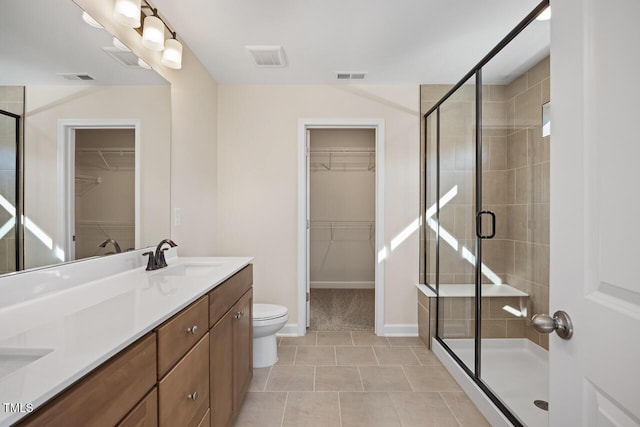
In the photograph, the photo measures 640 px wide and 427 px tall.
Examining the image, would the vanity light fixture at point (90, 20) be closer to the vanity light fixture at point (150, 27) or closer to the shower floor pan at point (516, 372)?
the vanity light fixture at point (150, 27)

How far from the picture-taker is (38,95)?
1.28m

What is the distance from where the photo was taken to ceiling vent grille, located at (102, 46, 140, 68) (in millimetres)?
1676

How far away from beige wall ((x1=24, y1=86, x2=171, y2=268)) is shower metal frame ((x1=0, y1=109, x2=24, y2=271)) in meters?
0.02

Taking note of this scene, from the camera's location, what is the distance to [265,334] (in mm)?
2596

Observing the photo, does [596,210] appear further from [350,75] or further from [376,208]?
[350,75]

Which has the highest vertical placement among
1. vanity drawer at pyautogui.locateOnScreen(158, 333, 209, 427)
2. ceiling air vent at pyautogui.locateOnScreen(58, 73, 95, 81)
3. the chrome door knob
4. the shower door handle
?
ceiling air vent at pyautogui.locateOnScreen(58, 73, 95, 81)

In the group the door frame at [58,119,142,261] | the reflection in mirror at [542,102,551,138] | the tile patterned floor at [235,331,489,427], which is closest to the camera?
the door frame at [58,119,142,261]

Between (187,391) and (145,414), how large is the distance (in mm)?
303

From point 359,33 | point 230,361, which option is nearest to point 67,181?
point 230,361

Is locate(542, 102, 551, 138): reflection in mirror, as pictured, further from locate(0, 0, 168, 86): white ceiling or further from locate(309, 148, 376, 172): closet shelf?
locate(309, 148, 376, 172): closet shelf

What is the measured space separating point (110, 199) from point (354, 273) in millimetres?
4143

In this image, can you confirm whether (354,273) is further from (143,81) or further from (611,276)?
(611,276)

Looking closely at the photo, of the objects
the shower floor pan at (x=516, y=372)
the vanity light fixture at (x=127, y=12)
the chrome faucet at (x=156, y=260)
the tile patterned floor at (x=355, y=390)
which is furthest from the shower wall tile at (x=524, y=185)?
the vanity light fixture at (x=127, y=12)

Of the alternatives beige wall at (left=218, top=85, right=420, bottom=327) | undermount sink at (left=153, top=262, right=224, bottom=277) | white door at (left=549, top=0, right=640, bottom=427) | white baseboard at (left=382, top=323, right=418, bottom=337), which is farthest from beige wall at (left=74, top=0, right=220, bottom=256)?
white door at (left=549, top=0, right=640, bottom=427)
